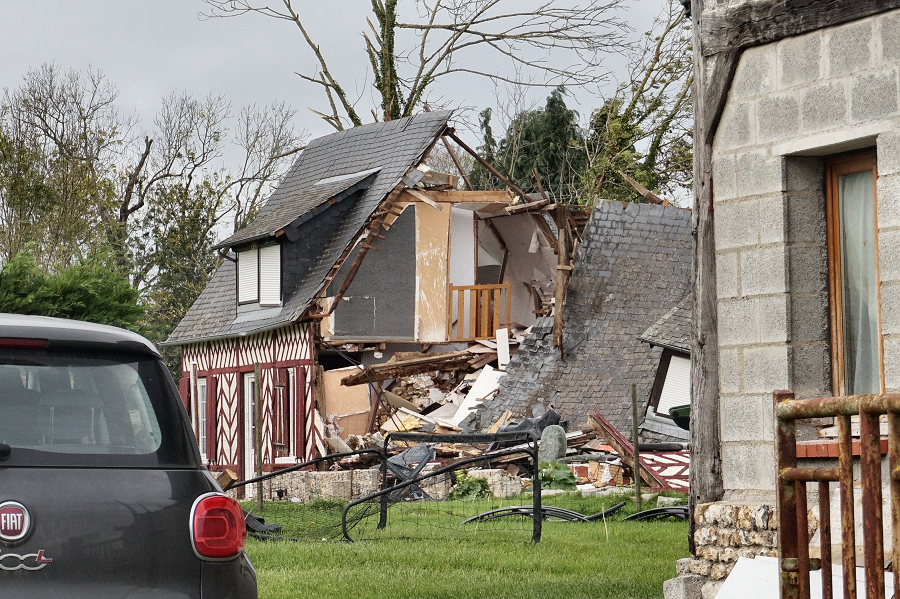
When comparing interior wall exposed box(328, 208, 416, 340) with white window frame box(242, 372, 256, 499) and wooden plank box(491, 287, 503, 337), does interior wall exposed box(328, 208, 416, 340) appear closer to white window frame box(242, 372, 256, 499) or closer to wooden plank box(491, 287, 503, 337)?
wooden plank box(491, 287, 503, 337)

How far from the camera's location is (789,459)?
462 centimetres

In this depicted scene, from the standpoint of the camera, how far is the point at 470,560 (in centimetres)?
1053

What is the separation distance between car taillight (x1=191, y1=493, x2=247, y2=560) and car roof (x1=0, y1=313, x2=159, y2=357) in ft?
1.97

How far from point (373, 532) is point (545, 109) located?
30.8 metres

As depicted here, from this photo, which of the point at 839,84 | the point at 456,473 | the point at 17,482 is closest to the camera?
the point at 17,482

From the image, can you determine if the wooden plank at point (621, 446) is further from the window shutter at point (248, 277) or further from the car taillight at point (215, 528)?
the car taillight at point (215, 528)

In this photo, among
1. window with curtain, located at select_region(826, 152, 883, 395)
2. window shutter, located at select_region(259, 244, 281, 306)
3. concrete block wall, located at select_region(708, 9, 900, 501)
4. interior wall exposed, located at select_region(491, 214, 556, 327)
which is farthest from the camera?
interior wall exposed, located at select_region(491, 214, 556, 327)

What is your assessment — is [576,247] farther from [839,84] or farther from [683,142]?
[839,84]

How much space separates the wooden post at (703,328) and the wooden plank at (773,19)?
17 centimetres

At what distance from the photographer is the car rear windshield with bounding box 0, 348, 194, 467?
4078 millimetres

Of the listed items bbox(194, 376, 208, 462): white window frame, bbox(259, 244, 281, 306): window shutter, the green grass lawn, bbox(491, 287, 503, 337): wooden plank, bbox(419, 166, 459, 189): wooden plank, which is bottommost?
the green grass lawn

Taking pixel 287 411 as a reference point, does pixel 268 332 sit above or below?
above

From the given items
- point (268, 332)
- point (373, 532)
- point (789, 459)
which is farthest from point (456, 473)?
point (789, 459)

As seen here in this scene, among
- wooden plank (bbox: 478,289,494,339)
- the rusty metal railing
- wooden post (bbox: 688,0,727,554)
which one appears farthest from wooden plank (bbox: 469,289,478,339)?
the rusty metal railing
